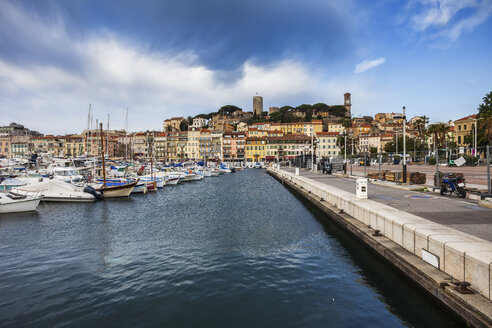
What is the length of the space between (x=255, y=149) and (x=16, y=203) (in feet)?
351

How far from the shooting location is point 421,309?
7043 millimetres

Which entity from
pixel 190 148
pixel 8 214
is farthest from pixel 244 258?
pixel 190 148

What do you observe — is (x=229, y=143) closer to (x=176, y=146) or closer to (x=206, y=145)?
(x=206, y=145)

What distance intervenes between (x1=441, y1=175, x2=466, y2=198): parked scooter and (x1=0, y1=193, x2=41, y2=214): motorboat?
93.0 feet

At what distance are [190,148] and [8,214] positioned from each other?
110168mm

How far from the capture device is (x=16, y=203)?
2286cm

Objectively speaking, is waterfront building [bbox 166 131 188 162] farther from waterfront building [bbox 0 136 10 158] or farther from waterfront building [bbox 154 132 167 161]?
waterfront building [bbox 0 136 10 158]

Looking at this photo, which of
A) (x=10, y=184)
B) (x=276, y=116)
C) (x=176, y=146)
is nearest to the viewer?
(x=10, y=184)

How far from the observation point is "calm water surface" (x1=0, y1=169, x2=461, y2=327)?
735 centimetres

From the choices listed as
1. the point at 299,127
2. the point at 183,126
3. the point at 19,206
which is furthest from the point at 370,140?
the point at 19,206

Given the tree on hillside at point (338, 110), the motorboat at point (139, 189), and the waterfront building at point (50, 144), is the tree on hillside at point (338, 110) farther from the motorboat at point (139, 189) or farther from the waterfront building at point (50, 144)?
the motorboat at point (139, 189)

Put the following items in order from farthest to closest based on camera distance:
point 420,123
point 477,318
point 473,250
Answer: point 420,123 → point 473,250 → point 477,318

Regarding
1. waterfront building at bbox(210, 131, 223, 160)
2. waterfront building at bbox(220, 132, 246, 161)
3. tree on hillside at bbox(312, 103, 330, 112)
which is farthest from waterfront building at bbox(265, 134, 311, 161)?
tree on hillside at bbox(312, 103, 330, 112)

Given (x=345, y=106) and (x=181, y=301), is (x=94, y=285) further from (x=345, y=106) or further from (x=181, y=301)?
(x=345, y=106)
